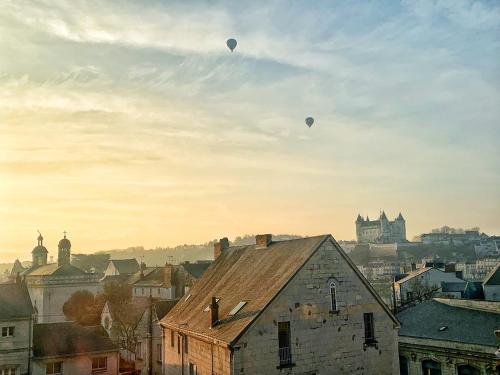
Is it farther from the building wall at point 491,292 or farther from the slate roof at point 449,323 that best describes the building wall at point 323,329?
the building wall at point 491,292

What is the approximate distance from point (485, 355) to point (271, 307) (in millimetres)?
15766

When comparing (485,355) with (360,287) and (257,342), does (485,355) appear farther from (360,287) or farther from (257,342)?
(257,342)

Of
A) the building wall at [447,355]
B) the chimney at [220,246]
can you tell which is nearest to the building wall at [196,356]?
the chimney at [220,246]

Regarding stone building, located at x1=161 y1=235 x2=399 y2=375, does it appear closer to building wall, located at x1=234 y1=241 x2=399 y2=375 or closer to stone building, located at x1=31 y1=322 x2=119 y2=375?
building wall, located at x1=234 y1=241 x2=399 y2=375

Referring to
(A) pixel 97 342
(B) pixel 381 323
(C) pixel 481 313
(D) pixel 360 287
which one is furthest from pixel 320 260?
(A) pixel 97 342

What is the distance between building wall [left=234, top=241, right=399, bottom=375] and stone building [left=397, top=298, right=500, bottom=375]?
280 inches

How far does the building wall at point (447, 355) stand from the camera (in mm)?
28828

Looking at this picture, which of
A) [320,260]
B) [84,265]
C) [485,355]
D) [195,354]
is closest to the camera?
[320,260]

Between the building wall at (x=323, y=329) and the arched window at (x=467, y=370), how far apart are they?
23.7 ft

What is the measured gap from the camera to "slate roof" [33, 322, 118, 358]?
34781 mm

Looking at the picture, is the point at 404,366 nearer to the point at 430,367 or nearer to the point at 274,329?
the point at 430,367

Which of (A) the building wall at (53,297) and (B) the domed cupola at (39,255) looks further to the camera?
(B) the domed cupola at (39,255)

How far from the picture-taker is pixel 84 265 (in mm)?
141125

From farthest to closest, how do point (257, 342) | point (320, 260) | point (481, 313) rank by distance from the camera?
point (481, 313)
point (320, 260)
point (257, 342)
